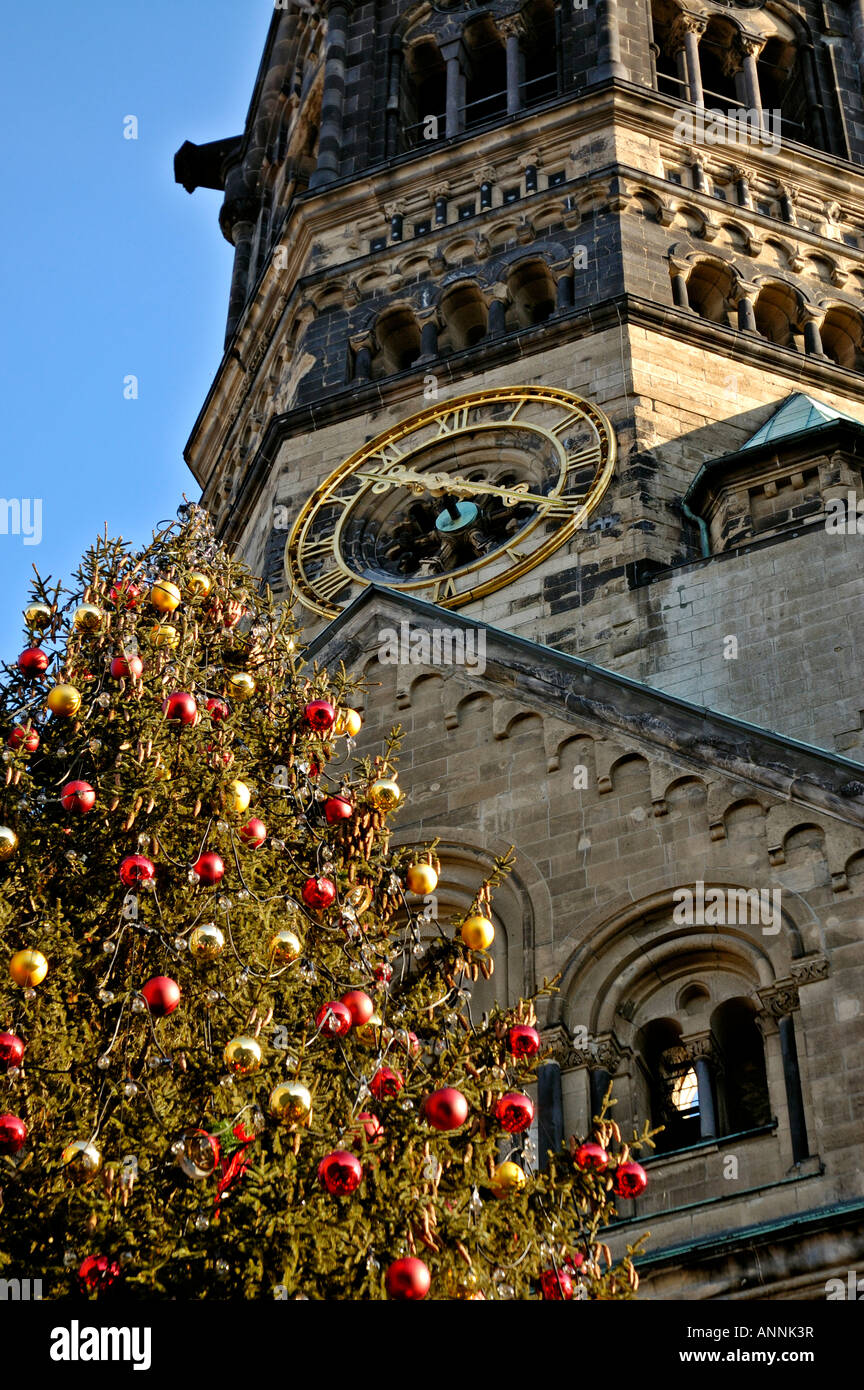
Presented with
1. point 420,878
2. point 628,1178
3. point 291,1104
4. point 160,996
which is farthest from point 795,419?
point 291,1104

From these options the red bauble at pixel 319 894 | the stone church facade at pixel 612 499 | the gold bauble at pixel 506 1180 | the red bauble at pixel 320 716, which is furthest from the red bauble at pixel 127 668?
the stone church facade at pixel 612 499

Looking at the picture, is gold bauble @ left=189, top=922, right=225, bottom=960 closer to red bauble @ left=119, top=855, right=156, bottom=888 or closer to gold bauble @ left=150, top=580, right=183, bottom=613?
red bauble @ left=119, top=855, right=156, bottom=888

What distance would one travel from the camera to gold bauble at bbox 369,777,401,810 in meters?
11.3

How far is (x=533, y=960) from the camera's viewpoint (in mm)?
14930

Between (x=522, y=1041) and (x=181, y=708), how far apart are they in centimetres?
222

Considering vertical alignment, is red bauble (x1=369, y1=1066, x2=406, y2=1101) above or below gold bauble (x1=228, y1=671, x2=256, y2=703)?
Answer: below

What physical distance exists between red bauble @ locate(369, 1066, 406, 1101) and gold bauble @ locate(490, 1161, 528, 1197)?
528 millimetres

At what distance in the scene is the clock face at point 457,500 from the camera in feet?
79.8

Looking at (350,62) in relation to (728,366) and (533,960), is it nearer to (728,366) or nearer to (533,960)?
(728,366)

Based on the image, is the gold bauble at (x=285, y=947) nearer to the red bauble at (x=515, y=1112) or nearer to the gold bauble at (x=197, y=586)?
the red bauble at (x=515, y=1112)

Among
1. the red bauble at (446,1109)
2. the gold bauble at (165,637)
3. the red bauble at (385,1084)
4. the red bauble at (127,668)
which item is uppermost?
the gold bauble at (165,637)

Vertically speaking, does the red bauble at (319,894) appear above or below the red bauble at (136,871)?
A: above

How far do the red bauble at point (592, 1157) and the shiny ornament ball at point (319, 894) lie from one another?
→ 1594 millimetres

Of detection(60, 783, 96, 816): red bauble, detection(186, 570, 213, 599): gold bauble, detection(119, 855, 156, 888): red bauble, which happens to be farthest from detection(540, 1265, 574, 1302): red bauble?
detection(186, 570, 213, 599): gold bauble
